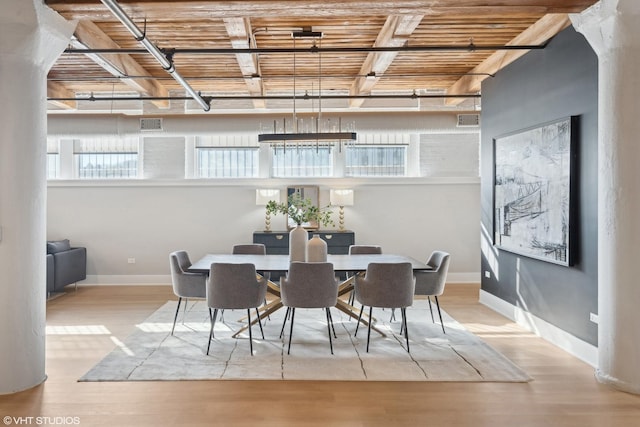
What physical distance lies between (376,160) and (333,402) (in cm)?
620

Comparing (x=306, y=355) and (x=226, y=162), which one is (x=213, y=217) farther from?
(x=306, y=355)

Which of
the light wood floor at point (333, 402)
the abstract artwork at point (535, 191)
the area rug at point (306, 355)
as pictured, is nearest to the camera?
the light wood floor at point (333, 402)

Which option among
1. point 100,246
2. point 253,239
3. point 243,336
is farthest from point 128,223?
point 243,336

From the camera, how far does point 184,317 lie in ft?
19.6

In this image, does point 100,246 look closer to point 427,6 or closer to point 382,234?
point 382,234

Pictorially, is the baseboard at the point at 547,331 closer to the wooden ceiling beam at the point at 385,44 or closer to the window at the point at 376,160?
the window at the point at 376,160

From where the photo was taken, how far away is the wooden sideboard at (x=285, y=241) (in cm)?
812

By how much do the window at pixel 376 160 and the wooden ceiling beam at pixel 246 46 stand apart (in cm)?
231

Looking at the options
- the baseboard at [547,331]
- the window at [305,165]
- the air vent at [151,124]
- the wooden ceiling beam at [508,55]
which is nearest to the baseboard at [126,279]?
the air vent at [151,124]

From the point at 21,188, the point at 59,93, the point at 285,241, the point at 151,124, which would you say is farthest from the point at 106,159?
the point at 21,188

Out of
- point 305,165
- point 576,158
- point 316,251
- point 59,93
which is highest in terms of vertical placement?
point 59,93

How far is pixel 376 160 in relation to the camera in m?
9.04

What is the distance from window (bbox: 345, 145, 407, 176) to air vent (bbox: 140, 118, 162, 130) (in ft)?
11.3

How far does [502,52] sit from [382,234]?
3.89m
